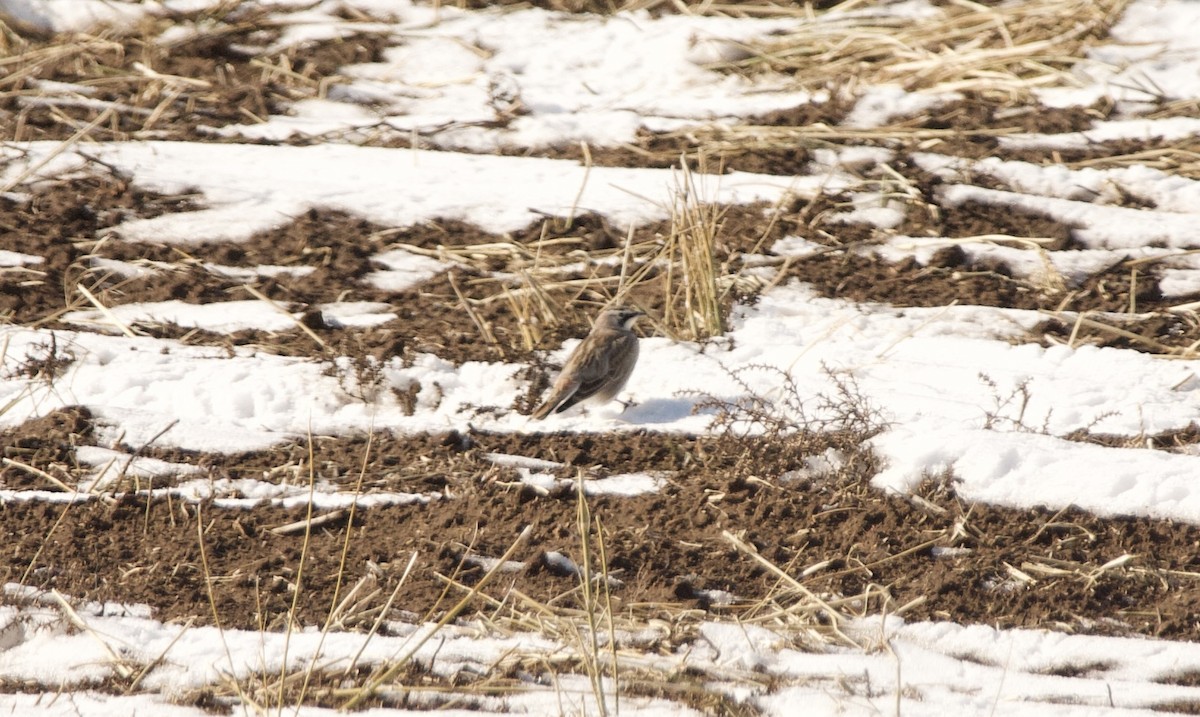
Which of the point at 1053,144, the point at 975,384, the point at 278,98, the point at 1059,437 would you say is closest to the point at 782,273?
the point at 975,384

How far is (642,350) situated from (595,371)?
2.82 feet

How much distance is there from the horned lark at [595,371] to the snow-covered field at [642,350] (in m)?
0.18

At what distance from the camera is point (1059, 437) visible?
537 centimetres

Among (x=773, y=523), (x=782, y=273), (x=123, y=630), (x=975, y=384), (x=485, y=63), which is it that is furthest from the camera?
(x=485, y=63)

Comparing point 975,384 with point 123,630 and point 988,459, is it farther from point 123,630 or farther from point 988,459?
point 123,630

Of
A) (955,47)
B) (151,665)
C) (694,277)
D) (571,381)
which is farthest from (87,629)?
(955,47)

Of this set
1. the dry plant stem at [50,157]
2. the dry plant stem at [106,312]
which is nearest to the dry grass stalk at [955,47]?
the dry plant stem at [50,157]

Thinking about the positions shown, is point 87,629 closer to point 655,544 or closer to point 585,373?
point 655,544

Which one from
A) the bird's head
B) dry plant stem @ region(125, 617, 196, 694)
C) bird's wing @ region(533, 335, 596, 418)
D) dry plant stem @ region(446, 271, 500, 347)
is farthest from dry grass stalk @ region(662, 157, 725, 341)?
dry plant stem @ region(125, 617, 196, 694)

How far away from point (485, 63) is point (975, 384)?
5.04 meters

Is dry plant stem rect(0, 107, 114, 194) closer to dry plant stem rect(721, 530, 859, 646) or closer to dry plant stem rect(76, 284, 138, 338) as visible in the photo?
dry plant stem rect(76, 284, 138, 338)

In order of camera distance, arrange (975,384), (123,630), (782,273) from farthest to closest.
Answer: (782,273)
(975,384)
(123,630)

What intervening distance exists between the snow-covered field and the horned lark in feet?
0.57

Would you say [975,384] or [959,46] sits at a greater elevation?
[959,46]
